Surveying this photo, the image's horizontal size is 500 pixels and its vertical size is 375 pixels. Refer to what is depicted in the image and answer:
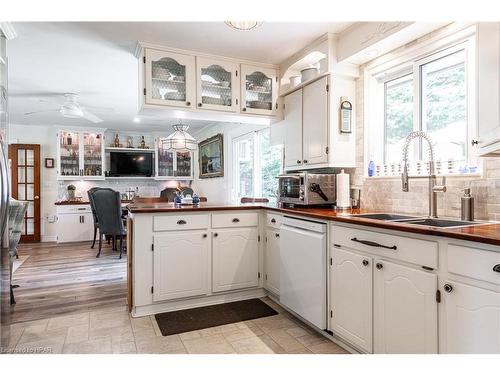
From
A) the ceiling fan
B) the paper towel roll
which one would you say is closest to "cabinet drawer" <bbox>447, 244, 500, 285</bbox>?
the paper towel roll

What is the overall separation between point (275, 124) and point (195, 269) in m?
1.85

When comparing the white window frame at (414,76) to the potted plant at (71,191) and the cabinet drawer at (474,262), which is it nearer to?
the cabinet drawer at (474,262)

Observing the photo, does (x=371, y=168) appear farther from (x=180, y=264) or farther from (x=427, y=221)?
(x=180, y=264)

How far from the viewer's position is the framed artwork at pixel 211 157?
231 inches

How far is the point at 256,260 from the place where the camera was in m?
3.12

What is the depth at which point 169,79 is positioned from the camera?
300 cm

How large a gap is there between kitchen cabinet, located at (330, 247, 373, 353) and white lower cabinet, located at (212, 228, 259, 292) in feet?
3.49

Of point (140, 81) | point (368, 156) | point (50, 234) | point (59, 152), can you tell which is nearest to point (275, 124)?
point (368, 156)

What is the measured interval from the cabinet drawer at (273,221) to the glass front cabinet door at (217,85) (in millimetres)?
1166

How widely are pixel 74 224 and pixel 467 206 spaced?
6574 millimetres

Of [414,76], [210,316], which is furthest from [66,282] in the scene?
[414,76]

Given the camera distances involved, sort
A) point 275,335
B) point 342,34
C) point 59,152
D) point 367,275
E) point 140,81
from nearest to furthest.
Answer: point 367,275
point 275,335
point 342,34
point 140,81
point 59,152

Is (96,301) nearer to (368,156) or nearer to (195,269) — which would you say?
(195,269)

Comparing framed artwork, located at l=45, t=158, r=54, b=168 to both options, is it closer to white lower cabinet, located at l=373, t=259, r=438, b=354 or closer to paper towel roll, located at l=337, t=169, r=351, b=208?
paper towel roll, located at l=337, t=169, r=351, b=208
